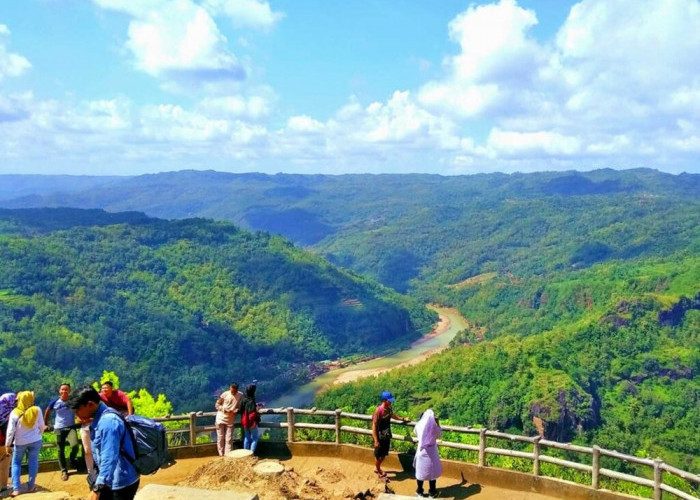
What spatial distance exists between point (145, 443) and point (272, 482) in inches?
211

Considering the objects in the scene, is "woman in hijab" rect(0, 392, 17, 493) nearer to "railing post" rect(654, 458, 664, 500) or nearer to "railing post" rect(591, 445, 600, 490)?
"railing post" rect(591, 445, 600, 490)

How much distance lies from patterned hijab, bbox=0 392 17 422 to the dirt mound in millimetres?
3717

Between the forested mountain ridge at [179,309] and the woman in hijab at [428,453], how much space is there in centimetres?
7009

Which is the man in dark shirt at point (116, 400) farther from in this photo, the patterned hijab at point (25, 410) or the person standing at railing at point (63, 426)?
the patterned hijab at point (25, 410)

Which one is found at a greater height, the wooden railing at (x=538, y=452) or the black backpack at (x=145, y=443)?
the black backpack at (x=145, y=443)

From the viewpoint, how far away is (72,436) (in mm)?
12320

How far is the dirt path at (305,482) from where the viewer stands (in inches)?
462

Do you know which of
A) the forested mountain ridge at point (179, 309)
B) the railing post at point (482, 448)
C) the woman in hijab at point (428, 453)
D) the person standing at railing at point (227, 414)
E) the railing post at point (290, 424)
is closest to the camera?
the woman in hijab at point (428, 453)

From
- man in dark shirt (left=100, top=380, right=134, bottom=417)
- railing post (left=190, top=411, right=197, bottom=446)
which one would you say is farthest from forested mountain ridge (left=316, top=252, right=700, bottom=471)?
man in dark shirt (left=100, top=380, right=134, bottom=417)

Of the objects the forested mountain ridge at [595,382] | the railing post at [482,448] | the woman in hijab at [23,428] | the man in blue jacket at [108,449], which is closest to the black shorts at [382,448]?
the railing post at [482,448]

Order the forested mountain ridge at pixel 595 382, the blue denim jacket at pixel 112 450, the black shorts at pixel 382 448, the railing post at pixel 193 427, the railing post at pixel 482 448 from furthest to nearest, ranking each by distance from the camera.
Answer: the forested mountain ridge at pixel 595 382
the railing post at pixel 193 427
the railing post at pixel 482 448
the black shorts at pixel 382 448
the blue denim jacket at pixel 112 450

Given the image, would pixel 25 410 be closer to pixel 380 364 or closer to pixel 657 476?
pixel 657 476

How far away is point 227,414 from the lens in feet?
44.1

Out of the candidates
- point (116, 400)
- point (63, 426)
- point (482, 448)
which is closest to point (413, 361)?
point (482, 448)
